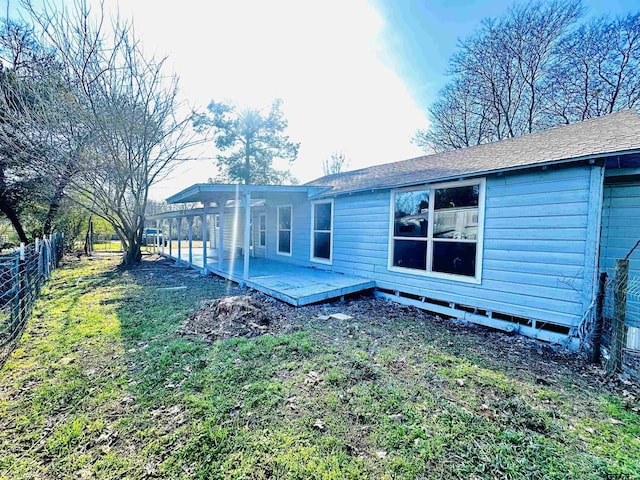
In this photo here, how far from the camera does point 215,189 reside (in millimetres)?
7070

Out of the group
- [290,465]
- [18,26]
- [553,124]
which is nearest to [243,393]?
[290,465]

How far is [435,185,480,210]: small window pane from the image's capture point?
5.30m

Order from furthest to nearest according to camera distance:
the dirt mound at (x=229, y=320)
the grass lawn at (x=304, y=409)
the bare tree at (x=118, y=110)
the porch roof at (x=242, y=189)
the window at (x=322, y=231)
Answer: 1. the window at (x=322, y=231)
2. the bare tree at (x=118, y=110)
3. the porch roof at (x=242, y=189)
4. the dirt mound at (x=229, y=320)
5. the grass lawn at (x=304, y=409)

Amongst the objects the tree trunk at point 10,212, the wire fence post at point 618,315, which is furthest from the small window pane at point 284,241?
the tree trunk at point 10,212

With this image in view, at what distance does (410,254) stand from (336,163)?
2501cm

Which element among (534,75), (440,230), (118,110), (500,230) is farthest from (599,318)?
(534,75)

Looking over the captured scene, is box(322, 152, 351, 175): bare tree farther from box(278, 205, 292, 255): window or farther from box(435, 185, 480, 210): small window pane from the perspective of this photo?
box(435, 185, 480, 210): small window pane

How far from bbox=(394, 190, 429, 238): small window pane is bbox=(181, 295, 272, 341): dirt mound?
3.36m

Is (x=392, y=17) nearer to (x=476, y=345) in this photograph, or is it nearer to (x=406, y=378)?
(x=476, y=345)

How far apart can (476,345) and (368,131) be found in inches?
718

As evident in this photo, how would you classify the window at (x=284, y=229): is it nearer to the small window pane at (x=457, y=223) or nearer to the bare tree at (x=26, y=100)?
the small window pane at (x=457, y=223)

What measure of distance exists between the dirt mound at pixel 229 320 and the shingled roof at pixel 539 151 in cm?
373

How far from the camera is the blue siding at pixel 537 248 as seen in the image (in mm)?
4125

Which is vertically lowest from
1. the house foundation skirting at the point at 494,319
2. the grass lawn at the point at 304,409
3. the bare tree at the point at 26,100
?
the grass lawn at the point at 304,409
